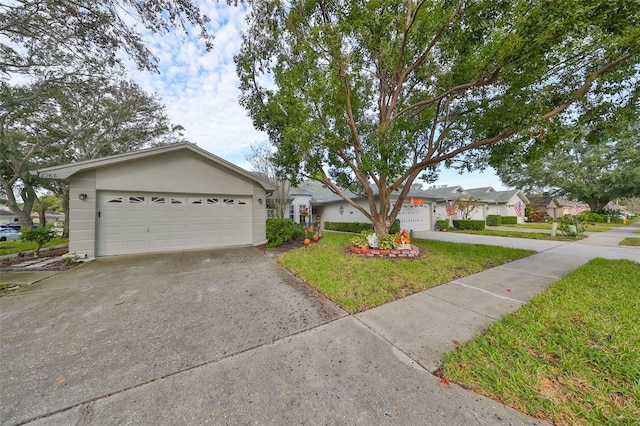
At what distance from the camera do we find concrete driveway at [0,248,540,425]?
1720 millimetres

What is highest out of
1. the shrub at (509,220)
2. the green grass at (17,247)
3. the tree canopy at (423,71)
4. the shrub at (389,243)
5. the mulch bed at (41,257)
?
the tree canopy at (423,71)

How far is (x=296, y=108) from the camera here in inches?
259

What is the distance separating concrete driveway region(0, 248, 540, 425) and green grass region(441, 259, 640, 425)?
27 centimetres

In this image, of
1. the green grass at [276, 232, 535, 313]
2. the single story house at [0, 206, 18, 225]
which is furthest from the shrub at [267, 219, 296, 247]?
the single story house at [0, 206, 18, 225]

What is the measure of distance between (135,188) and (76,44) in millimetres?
4051

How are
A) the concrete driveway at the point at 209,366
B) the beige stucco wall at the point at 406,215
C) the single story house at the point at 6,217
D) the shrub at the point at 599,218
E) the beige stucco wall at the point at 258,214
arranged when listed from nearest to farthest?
the concrete driveway at the point at 209,366 → the beige stucco wall at the point at 258,214 → the beige stucco wall at the point at 406,215 → the shrub at the point at 599,218 → the single story house at the point at 6,217

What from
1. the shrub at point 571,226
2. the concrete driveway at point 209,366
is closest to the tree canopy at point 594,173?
the shrub at point 571,226

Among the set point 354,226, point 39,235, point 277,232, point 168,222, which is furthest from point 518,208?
point 39,235

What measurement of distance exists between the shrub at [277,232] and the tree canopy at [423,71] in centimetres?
214

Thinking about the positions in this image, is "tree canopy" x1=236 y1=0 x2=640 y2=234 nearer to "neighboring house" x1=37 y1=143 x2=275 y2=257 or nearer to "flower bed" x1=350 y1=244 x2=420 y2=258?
"flower bed" x1=350 y1=244 x2=420 y2=258

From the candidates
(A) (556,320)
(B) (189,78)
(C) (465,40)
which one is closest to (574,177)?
(C) (465,40)

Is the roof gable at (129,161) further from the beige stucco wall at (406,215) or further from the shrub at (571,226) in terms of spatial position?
the shrub at (571,226)

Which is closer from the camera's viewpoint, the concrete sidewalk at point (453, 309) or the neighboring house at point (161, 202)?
the concrete sidewalk at point (453, 309)

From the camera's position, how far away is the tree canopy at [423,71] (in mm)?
4391
